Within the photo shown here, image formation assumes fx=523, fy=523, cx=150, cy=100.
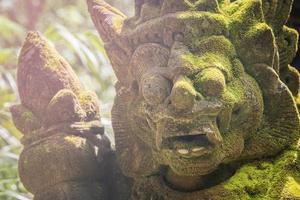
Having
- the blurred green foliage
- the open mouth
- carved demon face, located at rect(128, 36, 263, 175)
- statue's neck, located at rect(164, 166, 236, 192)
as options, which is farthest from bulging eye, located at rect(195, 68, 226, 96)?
the blurred green foliage

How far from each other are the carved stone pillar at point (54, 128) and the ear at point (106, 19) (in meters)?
0.19

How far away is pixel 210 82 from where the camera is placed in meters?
1.31

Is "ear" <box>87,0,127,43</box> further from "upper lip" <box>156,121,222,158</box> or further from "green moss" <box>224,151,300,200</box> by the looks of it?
"green moss" <box>224,151,300,200</box>

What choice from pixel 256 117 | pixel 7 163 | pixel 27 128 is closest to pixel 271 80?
pixel 256 117

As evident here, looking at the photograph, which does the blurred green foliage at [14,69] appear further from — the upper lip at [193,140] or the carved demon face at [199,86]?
the upper lip at [193,140]

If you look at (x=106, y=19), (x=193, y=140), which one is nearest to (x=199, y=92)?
(x=193, y=140)

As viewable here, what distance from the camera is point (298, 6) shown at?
1.95 meters

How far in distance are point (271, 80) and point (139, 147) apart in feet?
1.40

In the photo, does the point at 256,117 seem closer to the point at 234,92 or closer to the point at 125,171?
the point at 234,92

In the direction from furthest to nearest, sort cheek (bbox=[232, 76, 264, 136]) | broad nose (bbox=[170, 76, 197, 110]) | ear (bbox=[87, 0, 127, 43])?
ear (bbox=[87, 0, 127, 43]) < cheek (bbox=[232, 76, 264, 136]) < broad nose (bbox=[170, 76, 197, 110])

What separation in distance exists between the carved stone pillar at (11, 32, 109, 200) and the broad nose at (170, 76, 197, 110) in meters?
0.46

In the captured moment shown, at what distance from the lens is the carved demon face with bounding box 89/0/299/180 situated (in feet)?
4.31

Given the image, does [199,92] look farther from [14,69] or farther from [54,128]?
[14,69]

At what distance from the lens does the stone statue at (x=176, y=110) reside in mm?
1329
